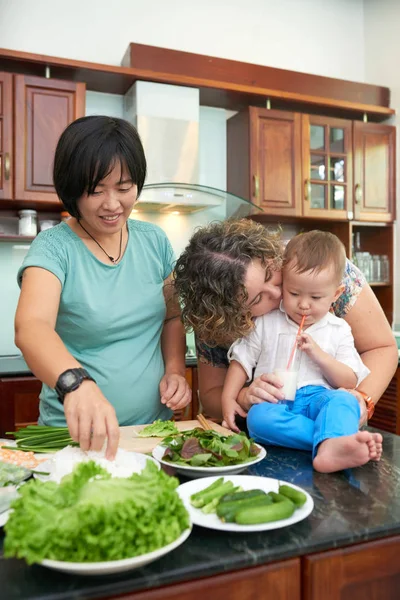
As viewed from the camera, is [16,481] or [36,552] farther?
[16,481]

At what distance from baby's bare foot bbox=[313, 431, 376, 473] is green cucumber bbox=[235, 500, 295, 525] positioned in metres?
0.30

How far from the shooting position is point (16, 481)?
3.59ft

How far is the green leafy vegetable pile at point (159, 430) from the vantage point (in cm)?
147

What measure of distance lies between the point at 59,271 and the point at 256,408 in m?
0.63

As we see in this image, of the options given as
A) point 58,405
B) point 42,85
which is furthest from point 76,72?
point 58,405

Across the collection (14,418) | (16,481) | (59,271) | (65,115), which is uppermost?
(65,115)

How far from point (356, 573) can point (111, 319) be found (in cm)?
92

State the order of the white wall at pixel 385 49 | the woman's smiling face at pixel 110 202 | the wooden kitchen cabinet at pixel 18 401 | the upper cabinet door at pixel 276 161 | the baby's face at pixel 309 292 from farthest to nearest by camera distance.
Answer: the white wall at pixel 385 49, the upper cabinet door at pixel 276 161, the wooden kitchen cabinet at pixel 18 401, the baby's face at pixel 309 292, the woman's smiling face at pixel 110 202

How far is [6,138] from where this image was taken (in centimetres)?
339

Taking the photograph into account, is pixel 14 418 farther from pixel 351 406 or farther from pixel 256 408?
pixel 351 406

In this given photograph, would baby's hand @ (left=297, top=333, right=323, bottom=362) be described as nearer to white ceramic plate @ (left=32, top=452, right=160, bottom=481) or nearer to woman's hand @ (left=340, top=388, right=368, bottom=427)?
woman's hand @ (left=340, top=388, right=368, bottom=427)

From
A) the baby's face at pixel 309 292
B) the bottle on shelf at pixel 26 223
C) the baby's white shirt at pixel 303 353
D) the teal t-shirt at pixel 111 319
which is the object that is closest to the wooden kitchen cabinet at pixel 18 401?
the bottle on shelf at pixel 26 223

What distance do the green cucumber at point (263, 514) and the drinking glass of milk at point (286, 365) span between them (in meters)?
0.52

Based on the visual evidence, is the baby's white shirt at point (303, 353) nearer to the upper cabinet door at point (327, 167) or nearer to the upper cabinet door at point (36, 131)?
the upper cabinet door at point (36, 131)
